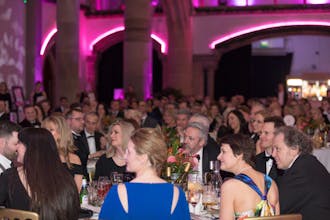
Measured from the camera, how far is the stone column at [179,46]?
78.2ft

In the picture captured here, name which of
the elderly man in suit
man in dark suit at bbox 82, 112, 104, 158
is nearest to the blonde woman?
the elderly man in suit

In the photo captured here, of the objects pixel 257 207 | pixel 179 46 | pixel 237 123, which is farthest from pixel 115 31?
pixel 257 207

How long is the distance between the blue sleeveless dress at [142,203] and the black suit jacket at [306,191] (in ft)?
4.40

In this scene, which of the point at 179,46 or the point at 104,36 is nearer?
the point at 179,46

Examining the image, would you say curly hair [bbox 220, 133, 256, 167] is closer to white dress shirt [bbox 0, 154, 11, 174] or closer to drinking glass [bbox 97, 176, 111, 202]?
drinking glass [bbox 97, 176, 111, 202]

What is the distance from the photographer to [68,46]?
16078 mm

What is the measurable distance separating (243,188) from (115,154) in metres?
2.47

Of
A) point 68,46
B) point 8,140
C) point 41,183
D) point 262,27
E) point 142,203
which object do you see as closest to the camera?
point 142,203

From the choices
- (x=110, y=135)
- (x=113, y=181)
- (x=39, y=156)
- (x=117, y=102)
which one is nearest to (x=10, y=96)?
(x=117, y=102)

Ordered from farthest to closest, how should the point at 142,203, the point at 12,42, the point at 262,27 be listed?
the point at 262,27 → the point at 12,42 → the point at 142,203

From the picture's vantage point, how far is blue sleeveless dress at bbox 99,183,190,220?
3.29 metres

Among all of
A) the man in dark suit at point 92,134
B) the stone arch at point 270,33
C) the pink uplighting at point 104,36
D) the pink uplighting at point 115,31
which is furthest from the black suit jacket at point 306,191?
the pink uplighting at point 115,31

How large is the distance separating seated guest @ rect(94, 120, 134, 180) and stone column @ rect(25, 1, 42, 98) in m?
12.8

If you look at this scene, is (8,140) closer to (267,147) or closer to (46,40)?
(267,147)
